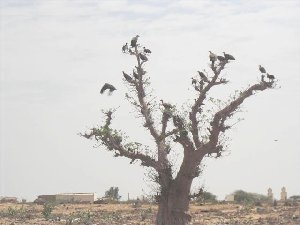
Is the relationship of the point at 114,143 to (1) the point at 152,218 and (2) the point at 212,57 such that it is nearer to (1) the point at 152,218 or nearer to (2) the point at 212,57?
(2) the point at 212,57

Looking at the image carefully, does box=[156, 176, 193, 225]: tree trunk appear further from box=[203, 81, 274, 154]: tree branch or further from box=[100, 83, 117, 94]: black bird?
box=[100, 83, 117, 94]: black bird

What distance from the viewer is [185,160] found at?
60.1 feet

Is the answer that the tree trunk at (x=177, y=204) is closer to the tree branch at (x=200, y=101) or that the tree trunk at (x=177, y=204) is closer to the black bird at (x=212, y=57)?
the tree branch at (x=200, y=101)

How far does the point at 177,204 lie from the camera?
60.8ft

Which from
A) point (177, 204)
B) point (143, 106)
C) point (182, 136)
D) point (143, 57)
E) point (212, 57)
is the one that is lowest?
point (177, 204)

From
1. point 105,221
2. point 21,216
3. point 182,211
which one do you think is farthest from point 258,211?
point 182,211

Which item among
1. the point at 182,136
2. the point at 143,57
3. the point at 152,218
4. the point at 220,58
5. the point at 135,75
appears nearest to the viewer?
the point at 220,58

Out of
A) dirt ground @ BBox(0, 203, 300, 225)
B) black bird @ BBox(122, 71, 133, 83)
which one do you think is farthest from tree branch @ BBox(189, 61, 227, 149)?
dirt ground @ BBox(0, 203, 300, 225)

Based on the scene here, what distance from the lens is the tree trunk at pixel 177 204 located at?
18.5m

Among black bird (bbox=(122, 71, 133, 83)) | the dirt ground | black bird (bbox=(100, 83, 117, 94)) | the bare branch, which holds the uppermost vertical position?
black bird (bbox=(122, 71, 133, 83))

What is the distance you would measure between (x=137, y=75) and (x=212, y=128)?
302 centimetres

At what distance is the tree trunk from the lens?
18.5 metres

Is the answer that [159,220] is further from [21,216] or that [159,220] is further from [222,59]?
[21,216]

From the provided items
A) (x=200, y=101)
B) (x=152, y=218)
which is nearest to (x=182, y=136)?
(x=200, y=101)
